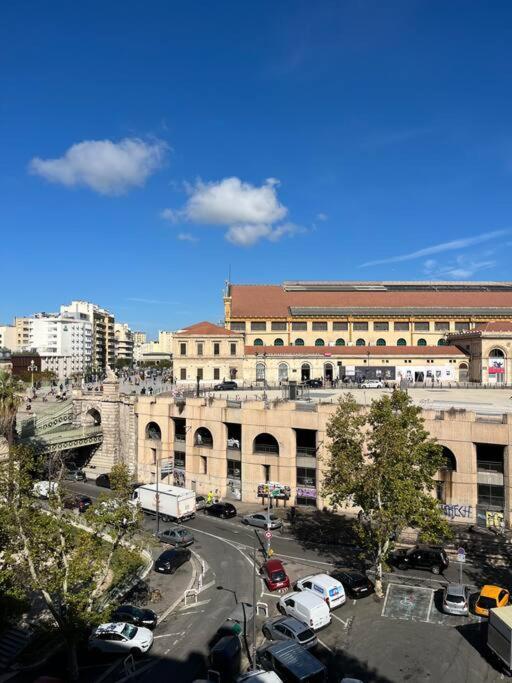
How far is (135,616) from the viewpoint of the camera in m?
27.0

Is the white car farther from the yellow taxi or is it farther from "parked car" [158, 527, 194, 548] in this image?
the yellow taxi

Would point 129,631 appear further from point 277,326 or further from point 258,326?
point 277,326

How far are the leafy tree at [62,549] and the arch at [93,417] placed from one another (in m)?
43.8

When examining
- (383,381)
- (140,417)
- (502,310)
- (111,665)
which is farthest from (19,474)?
(502,310)

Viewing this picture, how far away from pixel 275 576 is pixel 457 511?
56.3ft

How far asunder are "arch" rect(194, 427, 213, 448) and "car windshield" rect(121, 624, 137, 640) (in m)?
27.6

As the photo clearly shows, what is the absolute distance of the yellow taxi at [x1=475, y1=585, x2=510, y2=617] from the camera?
87.3ft

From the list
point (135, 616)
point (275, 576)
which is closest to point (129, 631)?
point (135, 616)

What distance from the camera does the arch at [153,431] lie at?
186 feet

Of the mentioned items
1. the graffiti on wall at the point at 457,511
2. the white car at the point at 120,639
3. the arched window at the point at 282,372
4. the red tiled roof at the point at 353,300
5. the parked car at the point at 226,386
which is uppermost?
the red tiled roof at the point at 353,300

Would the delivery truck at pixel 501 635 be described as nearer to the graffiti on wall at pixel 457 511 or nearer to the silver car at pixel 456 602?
the silver car at pixel 456 602

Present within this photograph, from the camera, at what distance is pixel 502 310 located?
9238cm

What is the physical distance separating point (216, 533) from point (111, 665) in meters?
17.1

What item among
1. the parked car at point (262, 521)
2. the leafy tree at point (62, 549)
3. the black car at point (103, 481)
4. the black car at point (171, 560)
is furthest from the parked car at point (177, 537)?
the black car at point (103, 481)
